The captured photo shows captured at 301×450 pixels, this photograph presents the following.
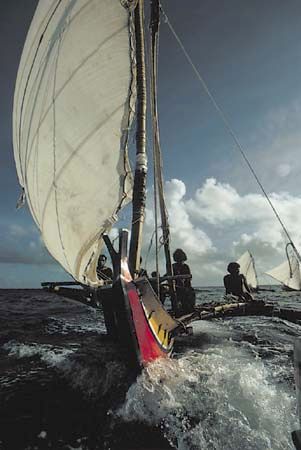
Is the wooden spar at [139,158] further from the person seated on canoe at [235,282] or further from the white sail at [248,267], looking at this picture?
the white sail at [248,267]

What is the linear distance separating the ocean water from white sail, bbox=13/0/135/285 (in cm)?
224

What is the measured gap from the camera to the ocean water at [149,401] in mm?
3734

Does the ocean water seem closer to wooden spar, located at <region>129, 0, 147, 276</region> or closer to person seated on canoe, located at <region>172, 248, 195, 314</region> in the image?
wooden spar, located at <region>129, 0, 147, 276</region>

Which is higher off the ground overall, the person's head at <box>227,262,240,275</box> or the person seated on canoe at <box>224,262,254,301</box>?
the person's head at <box>227,262,240,275</box>

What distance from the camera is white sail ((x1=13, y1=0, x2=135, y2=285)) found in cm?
602

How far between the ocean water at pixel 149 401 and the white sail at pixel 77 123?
2235 mm

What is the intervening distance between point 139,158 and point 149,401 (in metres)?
5.04

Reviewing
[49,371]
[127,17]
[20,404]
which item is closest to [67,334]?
[49,371]

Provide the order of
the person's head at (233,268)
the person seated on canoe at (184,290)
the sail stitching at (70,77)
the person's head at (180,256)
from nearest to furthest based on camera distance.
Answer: the sail stitching at (70,77) → the person seated on canoe at (184,290) → the person's head at (180,256) → the person's head at (233,268)

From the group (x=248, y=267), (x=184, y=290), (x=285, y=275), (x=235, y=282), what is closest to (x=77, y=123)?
(x=184, y=290)

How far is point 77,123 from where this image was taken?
6.50 metres

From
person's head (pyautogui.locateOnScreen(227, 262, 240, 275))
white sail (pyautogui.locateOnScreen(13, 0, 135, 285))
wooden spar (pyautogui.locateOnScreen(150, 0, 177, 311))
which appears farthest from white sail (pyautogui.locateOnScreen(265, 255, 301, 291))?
white sail (pyautogui.locateOnScreen(13, 0, 135, 285))

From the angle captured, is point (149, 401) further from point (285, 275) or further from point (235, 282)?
point (285, 275)

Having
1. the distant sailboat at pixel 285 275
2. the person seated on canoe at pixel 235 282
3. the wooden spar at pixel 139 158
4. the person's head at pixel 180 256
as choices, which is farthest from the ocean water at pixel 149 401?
the distant sailboat at pixel 285 275
